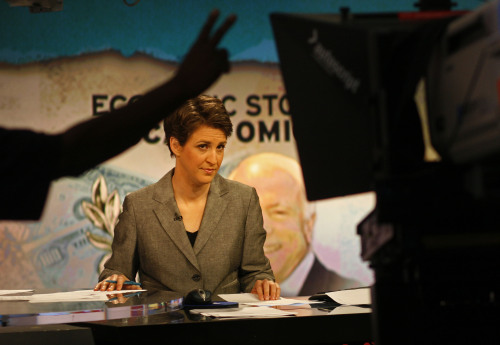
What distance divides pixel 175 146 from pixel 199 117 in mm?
190

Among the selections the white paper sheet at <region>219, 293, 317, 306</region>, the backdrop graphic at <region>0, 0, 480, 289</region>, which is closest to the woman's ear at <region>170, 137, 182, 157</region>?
the white paper sheet at <region>219, 293, 317, 306</region>

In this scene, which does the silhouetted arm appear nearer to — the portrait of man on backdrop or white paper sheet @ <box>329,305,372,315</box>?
white paper sheet @ <box>329,305,372,315</box>

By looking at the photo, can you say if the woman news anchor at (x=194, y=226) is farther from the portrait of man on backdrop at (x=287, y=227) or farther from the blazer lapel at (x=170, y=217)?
the portrait of man on backdrop at (x=287, y=227)

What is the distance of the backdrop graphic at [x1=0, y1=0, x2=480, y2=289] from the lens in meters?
4.86

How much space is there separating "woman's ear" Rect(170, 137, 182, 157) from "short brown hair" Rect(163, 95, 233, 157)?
0.08 ft

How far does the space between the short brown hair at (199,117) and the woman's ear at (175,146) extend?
0.08 feet

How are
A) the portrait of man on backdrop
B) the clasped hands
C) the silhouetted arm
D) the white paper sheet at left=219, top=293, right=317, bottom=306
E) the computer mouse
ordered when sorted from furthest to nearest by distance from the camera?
the portrait of man on backdrop < the clasped hands < the white paper sheet at left=219, top=293, right=317, bottom=306 < the computer mouse < the silhouetted arm

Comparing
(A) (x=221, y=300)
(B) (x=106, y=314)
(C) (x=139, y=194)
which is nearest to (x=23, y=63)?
(C) (x=139, y=194)

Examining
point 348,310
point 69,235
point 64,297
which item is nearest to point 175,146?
point 64,297

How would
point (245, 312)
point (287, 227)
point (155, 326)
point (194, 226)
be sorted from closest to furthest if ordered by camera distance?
point (155, 326) < point (245, 312) < point (194, 226) < point (287, 227)

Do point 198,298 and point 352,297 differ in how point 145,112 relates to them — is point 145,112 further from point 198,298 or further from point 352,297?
point 352,297

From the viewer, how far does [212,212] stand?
3025 mm

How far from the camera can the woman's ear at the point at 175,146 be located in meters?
3.05

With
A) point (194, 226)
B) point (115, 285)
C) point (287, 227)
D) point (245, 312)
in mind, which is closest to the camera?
point (245, 312)
